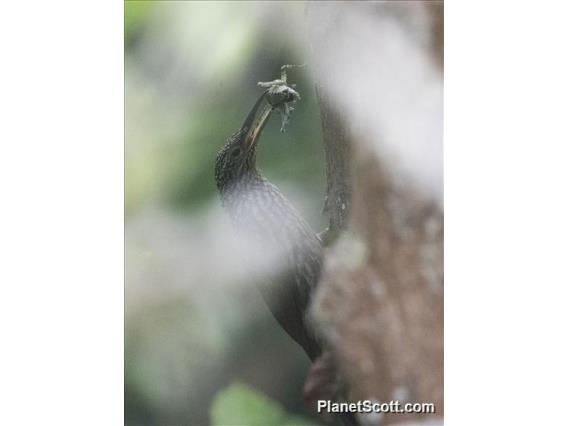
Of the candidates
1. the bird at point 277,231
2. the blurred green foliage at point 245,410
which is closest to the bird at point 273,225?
the bird at point 277,231

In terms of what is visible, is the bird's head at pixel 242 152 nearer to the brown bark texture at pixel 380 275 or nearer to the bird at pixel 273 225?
the bird at pixel 273 225

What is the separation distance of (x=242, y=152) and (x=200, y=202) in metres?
0.18

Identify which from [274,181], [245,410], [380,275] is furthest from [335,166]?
[245,410]

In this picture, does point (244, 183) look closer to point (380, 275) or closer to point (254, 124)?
point (254, 124)

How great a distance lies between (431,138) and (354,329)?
1.80 feet

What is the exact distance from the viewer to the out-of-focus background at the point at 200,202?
6.37 ft

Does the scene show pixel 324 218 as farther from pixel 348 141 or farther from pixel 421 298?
pixel 421 298

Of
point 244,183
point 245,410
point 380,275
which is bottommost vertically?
point 245,410

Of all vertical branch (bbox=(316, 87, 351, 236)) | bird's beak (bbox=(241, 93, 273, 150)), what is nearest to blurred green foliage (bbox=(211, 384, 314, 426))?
vertical branch (bbox=(316, 87, 351, 236))

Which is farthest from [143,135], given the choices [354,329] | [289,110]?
[354,329]

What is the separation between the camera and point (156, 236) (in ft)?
6.47

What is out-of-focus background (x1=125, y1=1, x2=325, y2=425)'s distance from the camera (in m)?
1.94

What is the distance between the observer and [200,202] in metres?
1.97

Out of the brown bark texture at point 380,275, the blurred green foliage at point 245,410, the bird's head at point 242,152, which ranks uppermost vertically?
the bird's head at point 242,152
